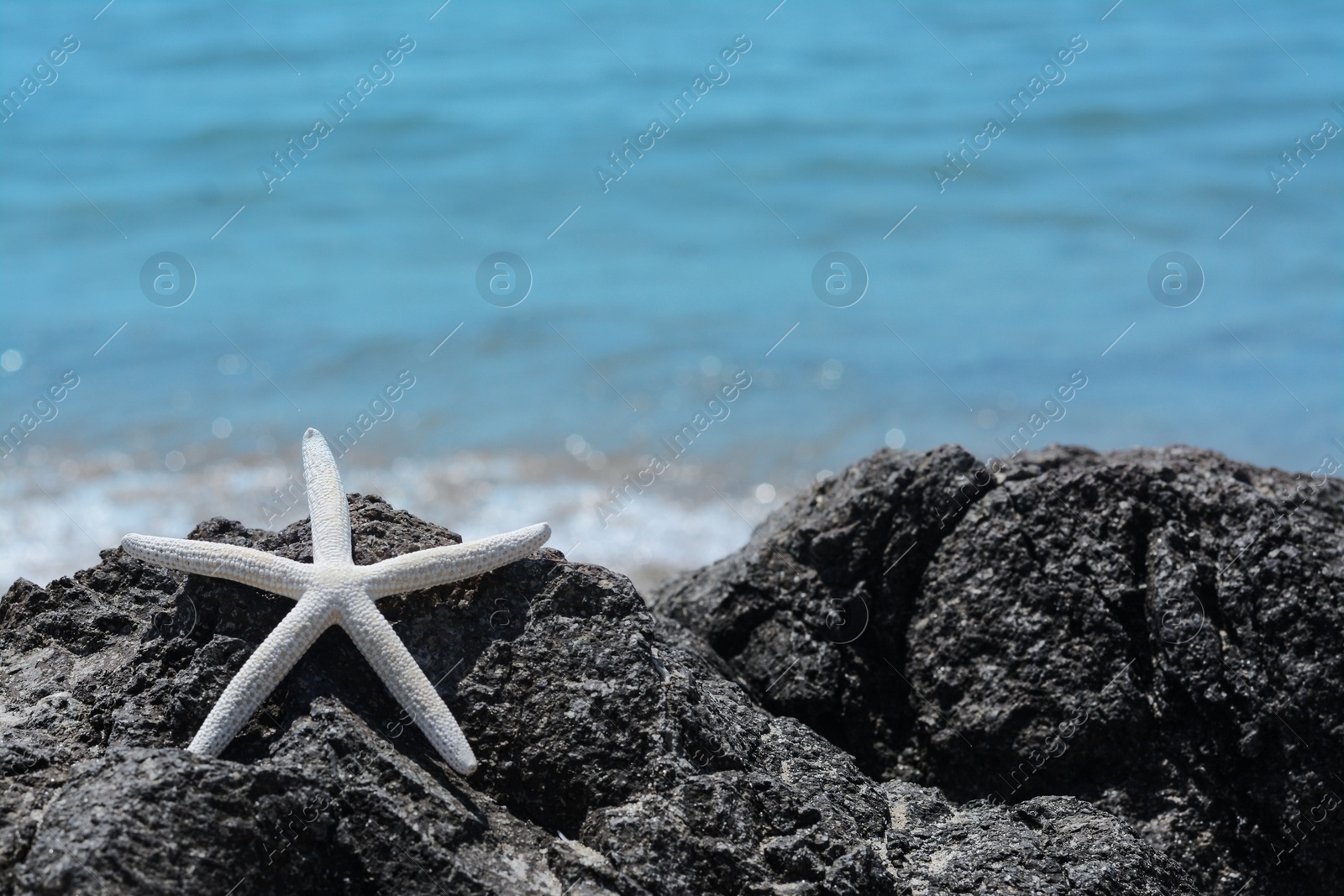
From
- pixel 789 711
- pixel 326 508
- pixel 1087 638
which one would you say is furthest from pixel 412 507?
pixel 1087 638

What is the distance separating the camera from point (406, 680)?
3.37 meters

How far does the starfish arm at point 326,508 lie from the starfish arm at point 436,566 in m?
0.15

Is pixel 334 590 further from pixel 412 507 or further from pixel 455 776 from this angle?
pixel 412 507

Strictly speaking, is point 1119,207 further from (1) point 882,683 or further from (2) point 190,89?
(2) point 190,89

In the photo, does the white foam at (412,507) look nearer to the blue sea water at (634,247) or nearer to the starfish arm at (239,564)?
the blue sea water at (634,247)

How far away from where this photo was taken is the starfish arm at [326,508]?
12.1ft

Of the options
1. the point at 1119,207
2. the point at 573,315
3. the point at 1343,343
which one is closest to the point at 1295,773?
the point at 1343,343

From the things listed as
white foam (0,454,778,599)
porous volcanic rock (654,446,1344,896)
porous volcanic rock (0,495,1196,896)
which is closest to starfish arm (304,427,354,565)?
porous volcanic rock (0,495,1196,896)

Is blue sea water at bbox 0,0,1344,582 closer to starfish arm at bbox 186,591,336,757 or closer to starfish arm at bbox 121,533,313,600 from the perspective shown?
starfish arm at bbox 121,533,313,600

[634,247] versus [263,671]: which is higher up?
[634,247]

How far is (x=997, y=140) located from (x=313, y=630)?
51.7 ft

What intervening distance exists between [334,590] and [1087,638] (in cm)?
279

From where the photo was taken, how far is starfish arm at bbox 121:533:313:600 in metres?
3.53

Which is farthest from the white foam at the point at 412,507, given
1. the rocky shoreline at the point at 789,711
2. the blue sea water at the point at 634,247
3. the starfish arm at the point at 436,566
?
the starfish arm at the point at 436,566
